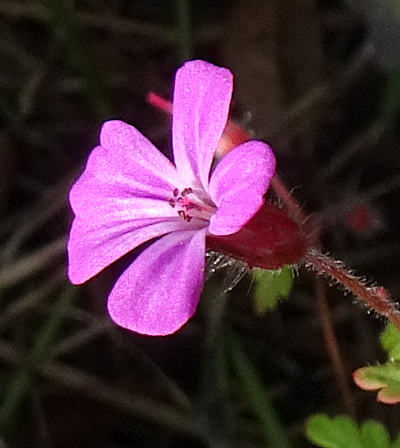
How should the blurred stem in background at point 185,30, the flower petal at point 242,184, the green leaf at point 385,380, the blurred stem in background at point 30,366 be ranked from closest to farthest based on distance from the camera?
the flower petal at point 242,184, the green leaf at point 385,380, the blurred stem in background at point 30,366, the blurred stem in background at point 185,30

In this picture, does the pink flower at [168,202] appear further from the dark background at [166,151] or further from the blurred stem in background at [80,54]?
the blurred stem in background at [80,54]

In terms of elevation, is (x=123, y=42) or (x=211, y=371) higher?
(x=123, y=42)

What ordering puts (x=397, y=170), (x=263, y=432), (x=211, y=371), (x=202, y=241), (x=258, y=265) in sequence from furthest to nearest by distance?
(x=397, y=170) → (x=211, y=371) → (x=263, y=432) → (x=258, y=265) → (x=202, y=241)

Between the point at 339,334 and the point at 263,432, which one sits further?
the point at 339,334

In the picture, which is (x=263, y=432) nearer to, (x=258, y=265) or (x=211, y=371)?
(x=211, y=371)

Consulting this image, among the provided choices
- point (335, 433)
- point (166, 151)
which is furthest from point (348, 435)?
point (166, 151)

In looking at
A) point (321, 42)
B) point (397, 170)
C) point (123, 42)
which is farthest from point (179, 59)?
point (397, 170)

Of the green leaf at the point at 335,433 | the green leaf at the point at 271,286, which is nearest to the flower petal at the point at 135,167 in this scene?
the green leaf at the point at 271,286
